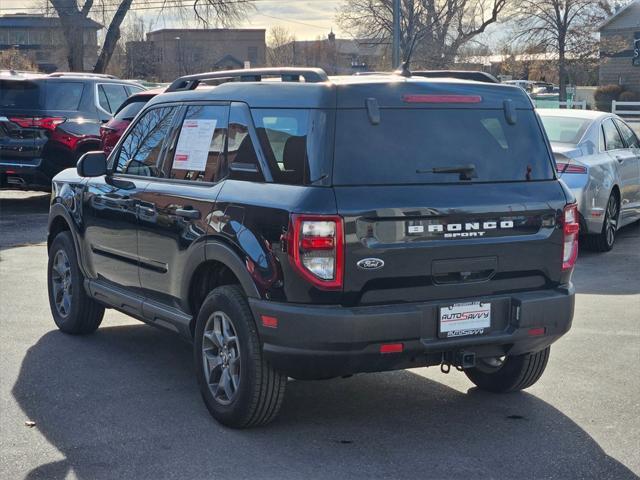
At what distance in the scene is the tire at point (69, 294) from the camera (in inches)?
295

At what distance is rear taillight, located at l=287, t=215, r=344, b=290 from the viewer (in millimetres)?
4812

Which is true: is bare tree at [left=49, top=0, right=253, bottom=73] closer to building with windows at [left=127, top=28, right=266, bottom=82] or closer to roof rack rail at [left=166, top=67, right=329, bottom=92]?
building with windows at [left=127, top=28, right=266, bottom=82]

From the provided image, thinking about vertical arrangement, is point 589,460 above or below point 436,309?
below

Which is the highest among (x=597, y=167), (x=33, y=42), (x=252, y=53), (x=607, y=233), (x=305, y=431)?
(x=33, y=42)

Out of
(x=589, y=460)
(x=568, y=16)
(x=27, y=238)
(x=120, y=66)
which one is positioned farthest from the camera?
(x=120, y=66)

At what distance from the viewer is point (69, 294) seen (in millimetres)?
7660

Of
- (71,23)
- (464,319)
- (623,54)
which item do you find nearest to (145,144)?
(464,319)

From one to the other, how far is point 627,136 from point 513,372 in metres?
7.71

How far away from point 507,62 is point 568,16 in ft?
54.4

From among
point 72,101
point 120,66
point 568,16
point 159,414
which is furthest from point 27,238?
point 120,66

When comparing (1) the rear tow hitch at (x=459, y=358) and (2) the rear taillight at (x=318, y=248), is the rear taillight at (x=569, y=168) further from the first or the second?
(2) the rear taillight at (x=318, y=248)

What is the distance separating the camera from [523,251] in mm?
5316

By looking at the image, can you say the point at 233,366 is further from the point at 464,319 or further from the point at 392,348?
the point at 464,319

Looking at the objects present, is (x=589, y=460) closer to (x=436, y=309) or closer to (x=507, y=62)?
(x=436, y=309)
